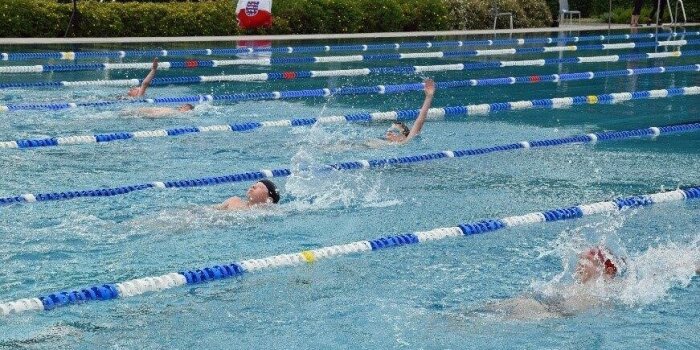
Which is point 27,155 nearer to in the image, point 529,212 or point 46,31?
point 529,212

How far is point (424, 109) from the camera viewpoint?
1056cm

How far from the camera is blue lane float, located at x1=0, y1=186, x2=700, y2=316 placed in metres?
5.69

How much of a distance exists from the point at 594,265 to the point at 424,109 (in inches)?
182

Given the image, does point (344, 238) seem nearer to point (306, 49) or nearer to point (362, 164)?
point (362, 164)

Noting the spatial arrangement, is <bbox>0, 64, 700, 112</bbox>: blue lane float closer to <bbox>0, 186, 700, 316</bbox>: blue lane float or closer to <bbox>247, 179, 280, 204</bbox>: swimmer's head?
<bbox>247, 179, 280, 204</bbox>: swimmer's head

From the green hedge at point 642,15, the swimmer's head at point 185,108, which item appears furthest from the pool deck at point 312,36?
the swimmer's head at point 185,108

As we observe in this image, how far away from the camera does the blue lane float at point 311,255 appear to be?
569cm

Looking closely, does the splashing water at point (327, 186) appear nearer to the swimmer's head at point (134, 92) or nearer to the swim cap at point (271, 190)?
the swim cap at point (271, 190)

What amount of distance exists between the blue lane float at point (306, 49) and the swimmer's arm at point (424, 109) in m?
7.93

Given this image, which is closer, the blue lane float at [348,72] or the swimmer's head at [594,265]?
the swimmer's head at [594,265]

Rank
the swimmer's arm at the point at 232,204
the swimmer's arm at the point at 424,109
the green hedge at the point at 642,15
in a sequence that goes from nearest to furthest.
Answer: the swimmer's arm at the point at 232,204, the swimmer's arm at the point at 424,109, the green hedge at the point at 642,15

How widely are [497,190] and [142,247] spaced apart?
3.04 m

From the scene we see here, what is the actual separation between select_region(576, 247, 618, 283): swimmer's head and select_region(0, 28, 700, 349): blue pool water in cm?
14

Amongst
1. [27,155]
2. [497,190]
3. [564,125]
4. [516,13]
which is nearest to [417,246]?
[497,190]
